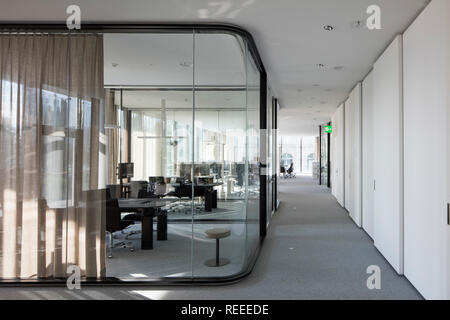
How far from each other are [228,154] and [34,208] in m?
4.55

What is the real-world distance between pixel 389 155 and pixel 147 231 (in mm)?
4099

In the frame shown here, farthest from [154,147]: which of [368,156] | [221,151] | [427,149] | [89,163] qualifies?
[427,149]

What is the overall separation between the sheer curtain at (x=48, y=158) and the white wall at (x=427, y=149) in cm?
373

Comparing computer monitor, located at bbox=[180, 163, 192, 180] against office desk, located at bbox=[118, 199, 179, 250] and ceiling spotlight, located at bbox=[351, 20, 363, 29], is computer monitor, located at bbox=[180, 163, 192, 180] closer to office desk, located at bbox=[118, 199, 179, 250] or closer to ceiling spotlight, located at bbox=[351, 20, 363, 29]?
office desk, located at bbox=[118, 199, 179, 250]

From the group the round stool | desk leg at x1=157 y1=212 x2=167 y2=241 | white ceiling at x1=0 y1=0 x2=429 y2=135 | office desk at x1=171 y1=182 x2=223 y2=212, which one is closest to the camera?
white ceiling at x1=0 y1=0 x2=429 y2=135

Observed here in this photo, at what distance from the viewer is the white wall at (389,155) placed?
4.12 meters

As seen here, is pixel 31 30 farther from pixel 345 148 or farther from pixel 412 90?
pixel 345 148

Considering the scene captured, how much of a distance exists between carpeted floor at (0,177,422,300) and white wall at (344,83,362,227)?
2.91 ft

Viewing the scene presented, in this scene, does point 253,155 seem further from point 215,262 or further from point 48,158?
point 48,158

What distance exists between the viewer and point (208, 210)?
7.41m

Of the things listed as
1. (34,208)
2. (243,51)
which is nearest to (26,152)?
(34,208)

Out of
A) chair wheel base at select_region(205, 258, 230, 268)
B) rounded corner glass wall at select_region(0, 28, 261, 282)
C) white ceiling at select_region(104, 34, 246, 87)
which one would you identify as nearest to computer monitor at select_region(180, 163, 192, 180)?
rounded corner glass wall at select_region(0, 28, 261, 282)

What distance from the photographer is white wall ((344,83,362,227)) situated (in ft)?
22.8

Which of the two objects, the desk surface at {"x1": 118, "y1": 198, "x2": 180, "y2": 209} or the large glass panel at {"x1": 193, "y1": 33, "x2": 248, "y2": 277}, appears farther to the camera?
the desk surface at {"x1": 118, "y1": 198, "x2": 180, "y2": 209}
